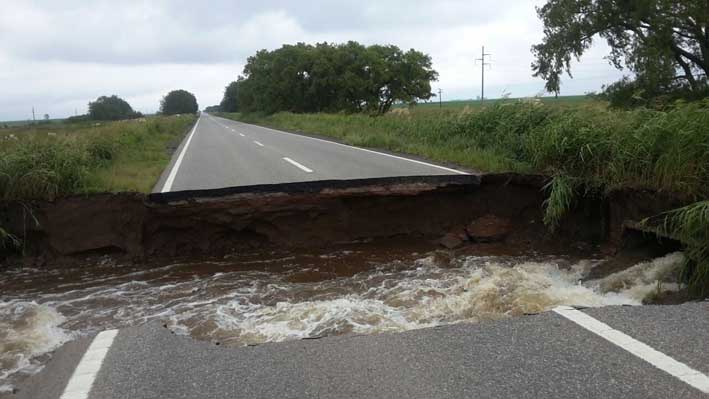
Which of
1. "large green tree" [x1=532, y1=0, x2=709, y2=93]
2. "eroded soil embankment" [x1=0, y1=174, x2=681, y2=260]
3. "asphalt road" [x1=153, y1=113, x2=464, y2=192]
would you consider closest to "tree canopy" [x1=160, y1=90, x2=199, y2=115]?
"large green tree" [x1=532, y1=0, x2=709, y2=93]

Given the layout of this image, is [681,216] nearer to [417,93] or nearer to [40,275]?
Answer: [40,275]

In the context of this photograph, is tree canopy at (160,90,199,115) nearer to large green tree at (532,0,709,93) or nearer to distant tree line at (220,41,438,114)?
distant tree line at (220,41,438,114)

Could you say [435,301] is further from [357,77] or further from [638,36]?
[357,77]

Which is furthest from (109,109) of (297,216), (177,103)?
(297,216)

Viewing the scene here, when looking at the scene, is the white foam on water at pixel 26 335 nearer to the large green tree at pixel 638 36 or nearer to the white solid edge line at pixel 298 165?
the white solid edge line at pixel 298 165

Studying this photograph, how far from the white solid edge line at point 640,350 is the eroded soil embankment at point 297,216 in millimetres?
3423

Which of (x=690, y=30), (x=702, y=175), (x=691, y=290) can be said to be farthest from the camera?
(x=690, y=30)

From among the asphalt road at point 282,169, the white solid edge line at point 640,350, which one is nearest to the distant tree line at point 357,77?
the asphalt road at point 282,169

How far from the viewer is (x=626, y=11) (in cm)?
2534

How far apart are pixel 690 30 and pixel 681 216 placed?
74.5ft

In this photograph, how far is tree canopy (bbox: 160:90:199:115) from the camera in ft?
571

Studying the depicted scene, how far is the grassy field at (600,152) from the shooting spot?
608 centimetres

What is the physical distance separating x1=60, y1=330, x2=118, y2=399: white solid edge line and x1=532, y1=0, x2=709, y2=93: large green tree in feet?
83.2

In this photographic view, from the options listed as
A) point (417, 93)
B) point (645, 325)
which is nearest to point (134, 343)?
point (645, 325)
